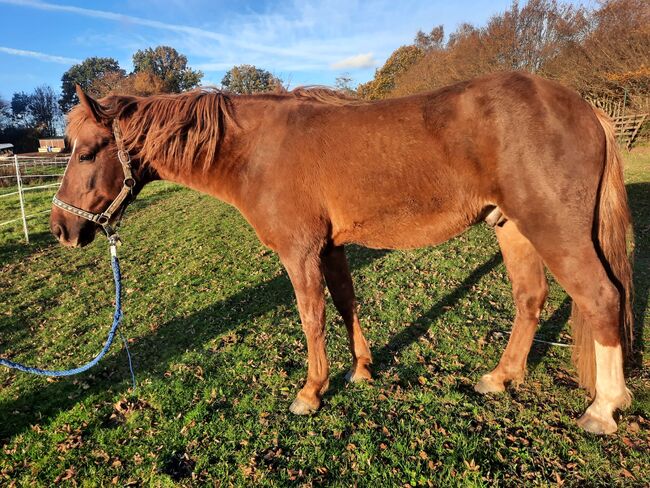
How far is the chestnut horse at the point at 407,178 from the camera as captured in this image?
104 inches

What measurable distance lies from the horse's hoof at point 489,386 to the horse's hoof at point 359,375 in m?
0.99

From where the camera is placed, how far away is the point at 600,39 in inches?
859

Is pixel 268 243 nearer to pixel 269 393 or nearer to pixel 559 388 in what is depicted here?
pixel 269 393

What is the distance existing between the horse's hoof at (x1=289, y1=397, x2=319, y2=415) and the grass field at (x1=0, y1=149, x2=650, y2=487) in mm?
81

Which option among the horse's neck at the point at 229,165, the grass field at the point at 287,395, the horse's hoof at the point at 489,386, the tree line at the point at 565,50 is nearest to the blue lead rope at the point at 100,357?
the grass field at the point at 287,395

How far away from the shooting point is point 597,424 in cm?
289

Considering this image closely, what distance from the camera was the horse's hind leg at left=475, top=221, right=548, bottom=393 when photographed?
3477mm

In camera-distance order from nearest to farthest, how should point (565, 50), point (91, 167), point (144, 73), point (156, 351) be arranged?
1. point (91, 167)
2. point (156, 351)
3. point (565, 50)
4. point (144, 73)

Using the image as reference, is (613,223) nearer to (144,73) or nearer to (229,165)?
(229,165)

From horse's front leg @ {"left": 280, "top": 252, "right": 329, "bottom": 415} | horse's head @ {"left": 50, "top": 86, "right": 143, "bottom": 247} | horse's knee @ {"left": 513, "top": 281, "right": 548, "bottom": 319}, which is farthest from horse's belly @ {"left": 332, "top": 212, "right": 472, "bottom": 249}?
horse's head @ {"left": 50, "top": 86, "right": 143, "bottom": 247}

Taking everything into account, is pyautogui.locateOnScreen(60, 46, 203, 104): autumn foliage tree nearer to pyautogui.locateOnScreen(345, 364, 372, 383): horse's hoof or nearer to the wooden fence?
the wooden fence

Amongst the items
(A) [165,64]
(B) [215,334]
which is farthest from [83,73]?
(B) [215,334]

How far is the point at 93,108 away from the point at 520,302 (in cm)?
405

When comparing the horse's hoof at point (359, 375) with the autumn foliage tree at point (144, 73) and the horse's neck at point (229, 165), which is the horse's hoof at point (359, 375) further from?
the autumn foliage tree at point (144, 73)
